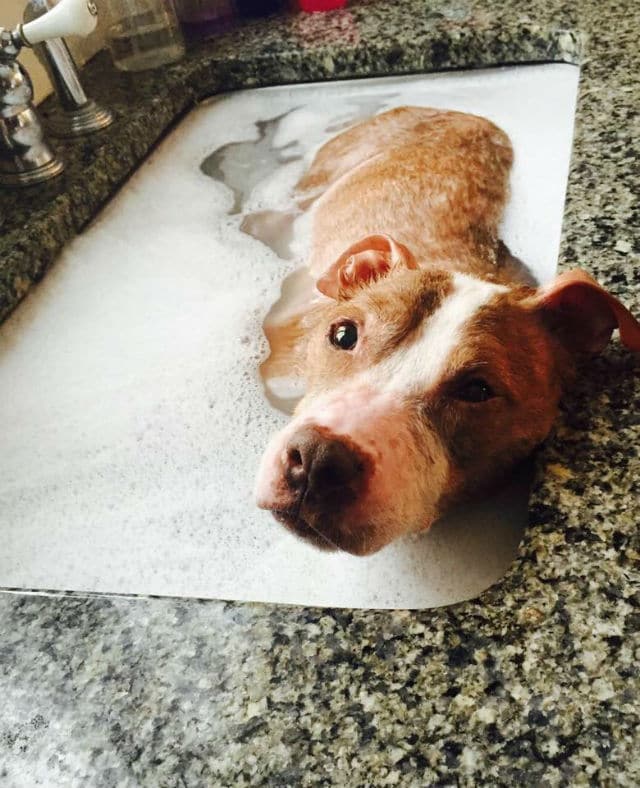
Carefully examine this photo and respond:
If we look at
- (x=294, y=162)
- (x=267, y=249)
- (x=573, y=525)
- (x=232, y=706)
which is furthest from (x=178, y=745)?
(x=294, y=162)

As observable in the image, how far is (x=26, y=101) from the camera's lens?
210cm

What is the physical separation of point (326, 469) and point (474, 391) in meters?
0.34

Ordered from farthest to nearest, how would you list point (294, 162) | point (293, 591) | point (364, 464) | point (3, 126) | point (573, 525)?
point (294, 162) → point (3, 126) → point (293, 591) → point (364, 464) → point (573, 525)

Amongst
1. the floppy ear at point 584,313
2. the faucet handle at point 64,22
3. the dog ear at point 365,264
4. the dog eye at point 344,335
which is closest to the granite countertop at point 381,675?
the floppy ear at point 584,313

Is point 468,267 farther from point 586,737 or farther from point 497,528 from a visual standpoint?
point 586,737

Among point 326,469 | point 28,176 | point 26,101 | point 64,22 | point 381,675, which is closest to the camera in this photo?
point 381,675

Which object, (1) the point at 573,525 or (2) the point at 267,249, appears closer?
(1) the point at 573,525

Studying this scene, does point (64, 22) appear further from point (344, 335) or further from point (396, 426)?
point (396, 426)

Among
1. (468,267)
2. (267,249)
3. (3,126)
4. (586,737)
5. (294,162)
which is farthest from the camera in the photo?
(294,162)

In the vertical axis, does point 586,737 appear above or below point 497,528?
above

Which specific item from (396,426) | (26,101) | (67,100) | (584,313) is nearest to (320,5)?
(67,100)

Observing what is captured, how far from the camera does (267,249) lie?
7.87 ft

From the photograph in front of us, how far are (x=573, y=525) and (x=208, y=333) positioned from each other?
51.0 inches

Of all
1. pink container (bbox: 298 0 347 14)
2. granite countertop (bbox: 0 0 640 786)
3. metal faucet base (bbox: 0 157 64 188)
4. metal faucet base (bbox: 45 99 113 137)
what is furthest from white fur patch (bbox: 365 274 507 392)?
pink container (bbox: 298 0 347 14)
